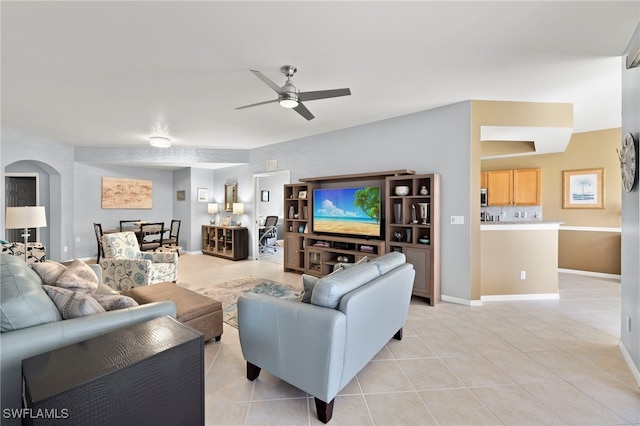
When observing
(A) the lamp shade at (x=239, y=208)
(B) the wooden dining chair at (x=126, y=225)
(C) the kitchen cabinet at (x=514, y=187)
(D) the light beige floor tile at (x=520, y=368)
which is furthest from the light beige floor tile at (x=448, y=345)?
(B) the wooden dining chair at (x=126, y=225)

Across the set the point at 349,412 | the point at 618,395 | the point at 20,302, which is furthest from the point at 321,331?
the point at 618,395

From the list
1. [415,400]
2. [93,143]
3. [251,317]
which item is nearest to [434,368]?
[415,400]

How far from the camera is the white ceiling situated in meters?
1.99

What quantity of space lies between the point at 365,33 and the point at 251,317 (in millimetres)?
2317

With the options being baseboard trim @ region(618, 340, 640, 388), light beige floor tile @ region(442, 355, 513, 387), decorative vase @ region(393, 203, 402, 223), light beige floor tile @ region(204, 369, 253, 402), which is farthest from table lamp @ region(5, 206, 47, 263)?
baseboard trim @ region(618, 340, 640, 388)

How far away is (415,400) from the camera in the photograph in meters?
1.88

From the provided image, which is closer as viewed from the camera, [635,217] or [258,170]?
[635,217]

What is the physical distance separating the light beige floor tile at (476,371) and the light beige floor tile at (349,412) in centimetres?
83

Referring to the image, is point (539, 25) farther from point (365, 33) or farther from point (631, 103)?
point (365, 33)

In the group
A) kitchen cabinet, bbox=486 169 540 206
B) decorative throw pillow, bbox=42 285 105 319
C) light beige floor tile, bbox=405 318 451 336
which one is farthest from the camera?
kitchen cabinet, bbox=486 169 540 206

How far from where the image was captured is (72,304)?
5.31ft

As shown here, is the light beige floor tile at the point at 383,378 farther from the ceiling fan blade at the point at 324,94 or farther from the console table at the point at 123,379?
the ceiling fan blade at the point at 324,94

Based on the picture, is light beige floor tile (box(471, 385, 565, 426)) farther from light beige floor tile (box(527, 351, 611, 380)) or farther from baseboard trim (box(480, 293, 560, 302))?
baseboard trim (box(480, 293, 560, 302))

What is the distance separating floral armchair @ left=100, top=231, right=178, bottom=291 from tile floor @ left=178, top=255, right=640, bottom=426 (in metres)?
1.66
